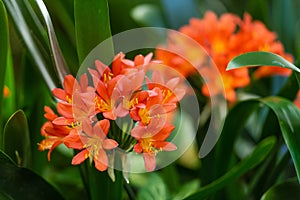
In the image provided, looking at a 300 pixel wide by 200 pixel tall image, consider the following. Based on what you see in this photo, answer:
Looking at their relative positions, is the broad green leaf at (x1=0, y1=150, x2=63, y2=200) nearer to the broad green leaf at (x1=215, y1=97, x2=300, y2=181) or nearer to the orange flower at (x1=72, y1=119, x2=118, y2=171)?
the orange flower at (x1=72, y1=119, x2=118, y2=171)

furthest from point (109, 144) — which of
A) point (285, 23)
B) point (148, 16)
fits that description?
point (285, 23)

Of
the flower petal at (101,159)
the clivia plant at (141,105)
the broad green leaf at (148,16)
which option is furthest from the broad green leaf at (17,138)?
the broad green leaf at (148,16)

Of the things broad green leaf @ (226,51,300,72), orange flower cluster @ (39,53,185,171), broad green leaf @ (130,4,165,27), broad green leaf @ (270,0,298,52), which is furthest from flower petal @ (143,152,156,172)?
broad green leaf @ (270,0,298,52)

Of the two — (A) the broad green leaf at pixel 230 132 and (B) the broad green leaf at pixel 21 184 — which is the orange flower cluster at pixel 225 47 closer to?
(A) the broad green leaf at pixel 230 132

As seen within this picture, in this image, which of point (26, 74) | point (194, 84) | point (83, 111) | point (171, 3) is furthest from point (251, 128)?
point (83, 111)

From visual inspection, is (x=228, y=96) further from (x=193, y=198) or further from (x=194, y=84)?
(x=193, y=198)

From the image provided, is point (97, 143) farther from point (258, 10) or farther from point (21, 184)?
point (258, 10)
